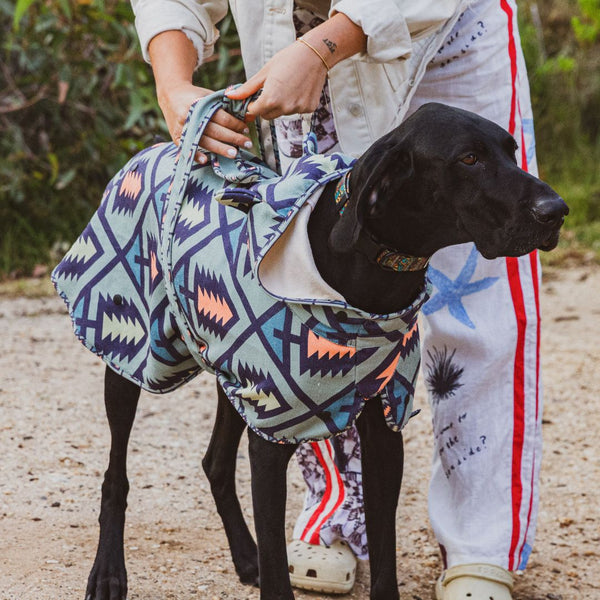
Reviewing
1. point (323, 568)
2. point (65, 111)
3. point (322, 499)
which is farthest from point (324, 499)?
point (65, 111)

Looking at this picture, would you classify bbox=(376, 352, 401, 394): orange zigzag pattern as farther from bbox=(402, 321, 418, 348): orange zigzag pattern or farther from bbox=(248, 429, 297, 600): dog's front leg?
bbox=(248, 429, 297, 600): dog's front leg

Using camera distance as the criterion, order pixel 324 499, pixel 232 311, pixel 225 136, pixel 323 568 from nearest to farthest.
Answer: pixel 232 311 → pixel 225 136 → pixel 323 568 → pixel 324 499

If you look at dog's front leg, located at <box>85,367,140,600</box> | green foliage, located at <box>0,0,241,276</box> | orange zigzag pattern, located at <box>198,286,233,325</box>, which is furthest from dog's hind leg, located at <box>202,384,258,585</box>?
green foliage, located at <box>0,0,241,276</box>

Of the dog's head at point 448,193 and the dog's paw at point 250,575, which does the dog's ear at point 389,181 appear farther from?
the dog's paw at point 250,575

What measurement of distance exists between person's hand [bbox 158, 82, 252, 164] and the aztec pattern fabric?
1.0 inches

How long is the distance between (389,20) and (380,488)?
93 centimetres

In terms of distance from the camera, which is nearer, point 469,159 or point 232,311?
point 469,159

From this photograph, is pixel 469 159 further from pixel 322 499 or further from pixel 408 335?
pixel 322 499

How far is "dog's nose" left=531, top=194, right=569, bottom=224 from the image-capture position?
5.37ft

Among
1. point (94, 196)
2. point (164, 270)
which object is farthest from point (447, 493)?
point (94, 196)

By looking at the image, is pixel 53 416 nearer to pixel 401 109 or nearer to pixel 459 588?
pixel 459 588

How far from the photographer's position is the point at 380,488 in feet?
6.82

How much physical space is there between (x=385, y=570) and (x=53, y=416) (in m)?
1.75

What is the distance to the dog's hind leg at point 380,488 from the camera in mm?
2025
